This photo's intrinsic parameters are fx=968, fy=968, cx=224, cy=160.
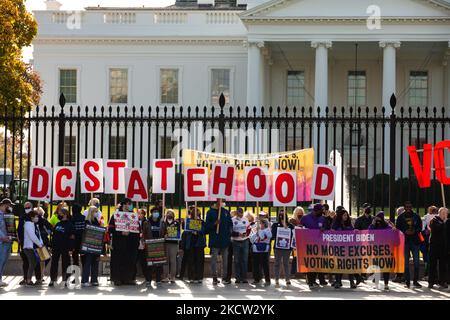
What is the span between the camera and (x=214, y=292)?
1777 cm

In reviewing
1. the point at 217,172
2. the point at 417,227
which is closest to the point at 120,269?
the point at 217,172

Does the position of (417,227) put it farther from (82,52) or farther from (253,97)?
(82,52)

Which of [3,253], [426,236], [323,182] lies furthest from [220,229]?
[426,236]

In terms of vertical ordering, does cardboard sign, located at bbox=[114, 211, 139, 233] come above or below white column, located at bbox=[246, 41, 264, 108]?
below

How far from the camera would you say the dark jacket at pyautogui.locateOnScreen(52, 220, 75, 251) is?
18625 millimetres

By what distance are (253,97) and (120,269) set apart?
3139 centimetres

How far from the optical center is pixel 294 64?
5350 centimetres

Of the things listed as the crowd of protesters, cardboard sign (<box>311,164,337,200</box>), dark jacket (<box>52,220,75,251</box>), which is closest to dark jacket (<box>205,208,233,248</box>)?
the crowd of protesters

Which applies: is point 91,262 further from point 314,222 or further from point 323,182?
point 323,182

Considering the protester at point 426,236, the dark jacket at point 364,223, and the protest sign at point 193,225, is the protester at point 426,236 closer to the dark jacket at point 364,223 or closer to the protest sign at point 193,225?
the dark jacket at point 364,223

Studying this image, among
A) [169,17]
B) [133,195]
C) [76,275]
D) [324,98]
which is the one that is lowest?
[76,275]

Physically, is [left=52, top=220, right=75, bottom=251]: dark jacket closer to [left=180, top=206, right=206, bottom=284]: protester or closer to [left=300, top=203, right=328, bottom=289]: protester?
[left=180, top=206, right=206, bottom=284]: protester

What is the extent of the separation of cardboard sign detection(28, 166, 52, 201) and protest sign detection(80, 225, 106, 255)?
1.71 meters

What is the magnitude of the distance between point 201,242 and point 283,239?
1.65 metres
